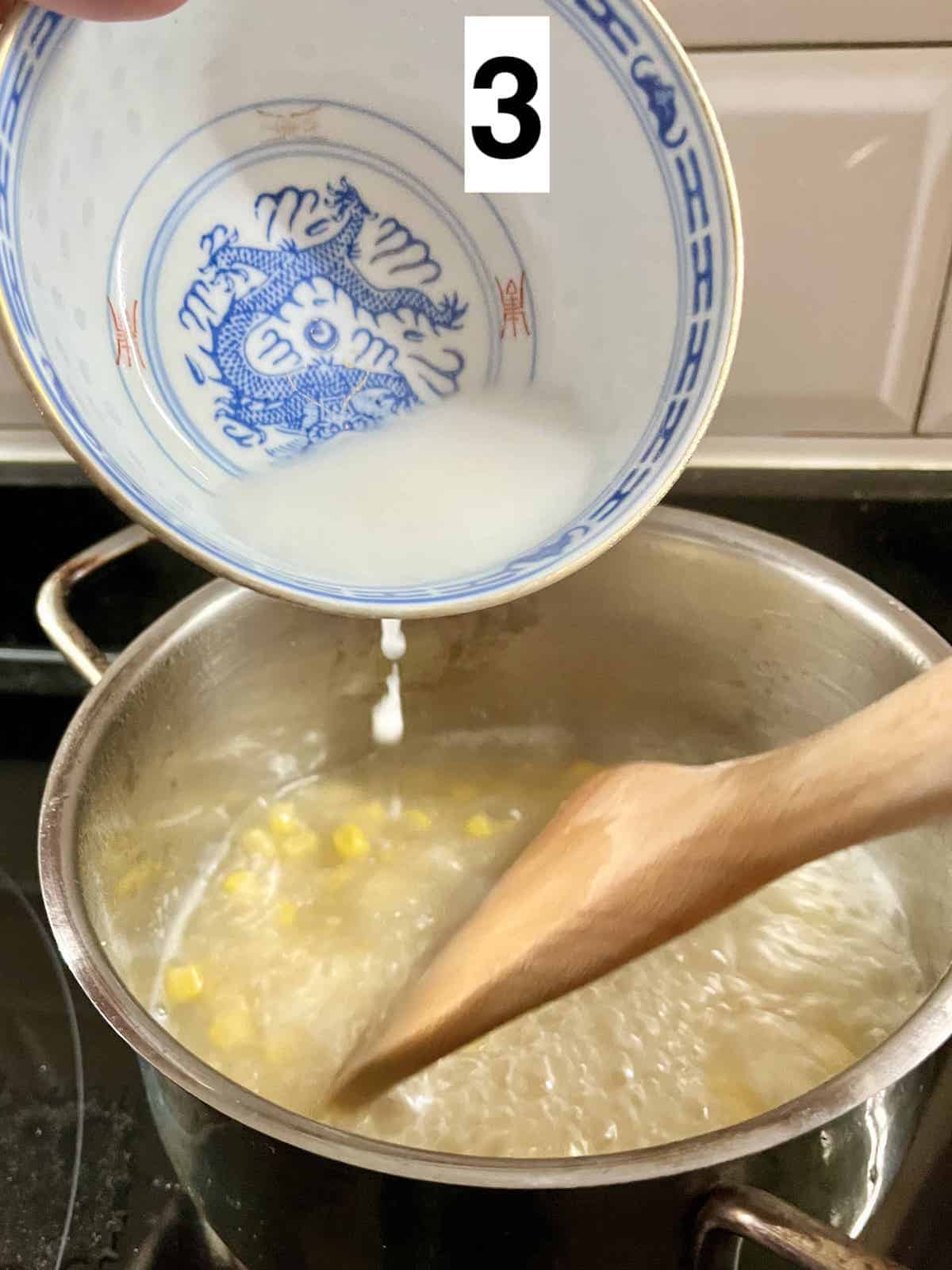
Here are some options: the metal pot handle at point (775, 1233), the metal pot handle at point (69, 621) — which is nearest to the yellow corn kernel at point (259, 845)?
the metal pot handle at point (69, 621)

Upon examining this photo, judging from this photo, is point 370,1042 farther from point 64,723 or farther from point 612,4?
point 612,4

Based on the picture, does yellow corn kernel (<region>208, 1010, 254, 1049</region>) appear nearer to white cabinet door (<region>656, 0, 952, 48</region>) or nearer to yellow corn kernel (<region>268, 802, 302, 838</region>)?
yellow corn kernel (<region>268, 802, 302, 838</region>)

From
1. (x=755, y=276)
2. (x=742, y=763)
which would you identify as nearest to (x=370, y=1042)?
(x=742, y=763)

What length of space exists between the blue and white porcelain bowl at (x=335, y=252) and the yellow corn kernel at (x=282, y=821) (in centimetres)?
39

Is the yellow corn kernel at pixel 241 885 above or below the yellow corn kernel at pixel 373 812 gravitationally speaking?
below

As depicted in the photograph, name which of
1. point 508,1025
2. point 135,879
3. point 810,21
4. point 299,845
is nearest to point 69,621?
point 135,879

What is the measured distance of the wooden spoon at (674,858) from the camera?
0.57 metres

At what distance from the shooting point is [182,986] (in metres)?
0.80

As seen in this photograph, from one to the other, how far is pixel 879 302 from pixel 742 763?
379mm

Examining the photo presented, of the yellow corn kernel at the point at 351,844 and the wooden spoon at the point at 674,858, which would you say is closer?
the wooden spoon at the point at 674,858

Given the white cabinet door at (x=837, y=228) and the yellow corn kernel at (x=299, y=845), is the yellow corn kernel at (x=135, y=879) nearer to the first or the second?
the yellow corn kernel at (x=299, y=845)

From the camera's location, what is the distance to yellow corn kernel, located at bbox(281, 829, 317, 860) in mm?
910

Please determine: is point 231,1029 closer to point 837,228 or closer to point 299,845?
point 299,845

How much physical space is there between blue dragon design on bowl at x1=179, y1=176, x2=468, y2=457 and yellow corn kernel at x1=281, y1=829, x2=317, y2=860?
391 mm
